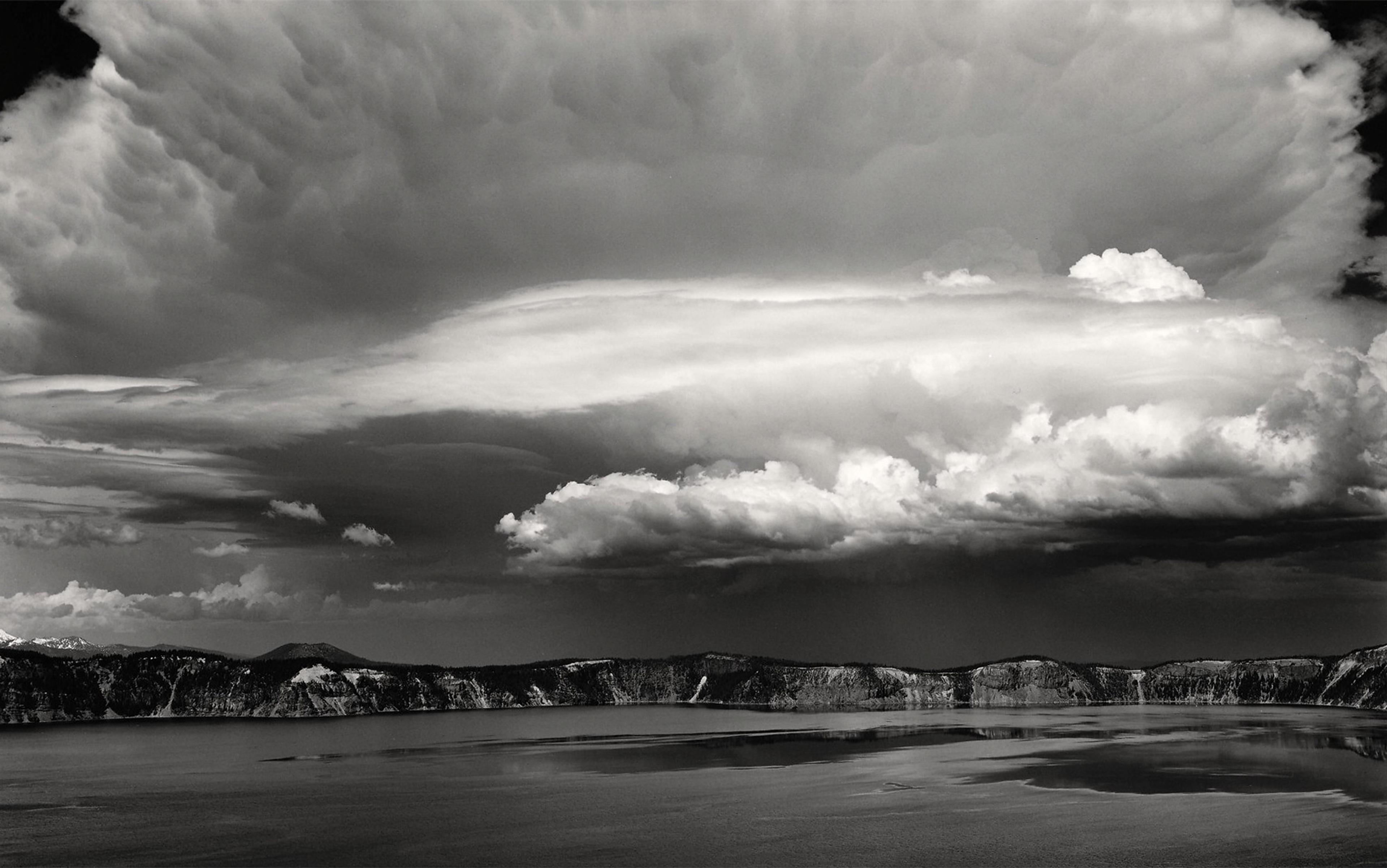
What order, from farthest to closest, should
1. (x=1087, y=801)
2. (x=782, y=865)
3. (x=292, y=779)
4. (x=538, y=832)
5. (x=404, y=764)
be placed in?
1. (x=404, y=764)
2. (x=292, y=779)
3. (x=1087, y=801)
4. (x=538, y=832)
5. (x=782, y=865)

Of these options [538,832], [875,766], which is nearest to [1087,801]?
[875,766]

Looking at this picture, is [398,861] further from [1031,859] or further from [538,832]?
[1031,859]

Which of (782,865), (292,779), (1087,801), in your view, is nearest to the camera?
(782,865)

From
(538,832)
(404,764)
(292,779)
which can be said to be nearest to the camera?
(538,832)

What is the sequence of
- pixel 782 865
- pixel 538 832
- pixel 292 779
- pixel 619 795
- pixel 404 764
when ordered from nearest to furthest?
pixel 782 865, pixel 538 832, pixel 619 795, pixel 292 779, pixel 404 764

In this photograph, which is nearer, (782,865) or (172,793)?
(782,865)

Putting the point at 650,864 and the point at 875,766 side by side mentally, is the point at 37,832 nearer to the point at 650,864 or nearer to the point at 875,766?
the point at 650,864

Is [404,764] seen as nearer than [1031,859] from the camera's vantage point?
No

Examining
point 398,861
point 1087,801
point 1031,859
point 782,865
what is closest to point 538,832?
point 398,861
